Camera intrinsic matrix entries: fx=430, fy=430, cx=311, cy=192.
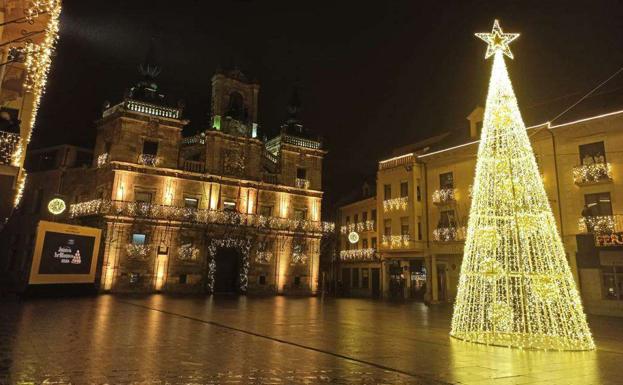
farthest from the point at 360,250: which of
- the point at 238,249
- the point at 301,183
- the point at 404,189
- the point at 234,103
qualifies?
the point at 234,103

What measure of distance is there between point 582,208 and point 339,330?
17.4m

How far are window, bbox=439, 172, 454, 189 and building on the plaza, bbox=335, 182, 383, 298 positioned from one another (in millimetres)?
9712

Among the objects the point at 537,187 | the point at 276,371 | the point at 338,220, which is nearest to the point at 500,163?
the point at 537,187

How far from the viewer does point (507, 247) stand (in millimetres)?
12133

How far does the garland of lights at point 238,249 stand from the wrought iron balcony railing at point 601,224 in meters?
24.7

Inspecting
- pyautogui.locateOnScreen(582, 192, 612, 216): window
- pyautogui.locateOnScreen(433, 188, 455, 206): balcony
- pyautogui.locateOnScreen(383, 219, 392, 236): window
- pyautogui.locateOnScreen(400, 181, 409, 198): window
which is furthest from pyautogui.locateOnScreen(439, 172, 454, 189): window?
pyautogui.locateOnScreen(582, 192, 612, 216): window

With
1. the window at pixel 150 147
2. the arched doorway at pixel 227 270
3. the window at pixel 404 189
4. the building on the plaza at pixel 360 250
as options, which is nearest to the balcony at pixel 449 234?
the window at pixel 404 189

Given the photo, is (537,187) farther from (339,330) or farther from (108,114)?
(108,114)

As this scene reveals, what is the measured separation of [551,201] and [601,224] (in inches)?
110

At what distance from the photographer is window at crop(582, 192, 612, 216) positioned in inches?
893

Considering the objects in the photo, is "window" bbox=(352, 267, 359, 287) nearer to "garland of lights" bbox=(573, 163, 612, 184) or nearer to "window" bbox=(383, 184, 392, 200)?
"window" bbox=(383, 184, 392, 200)

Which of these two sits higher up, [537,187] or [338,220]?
[338,220]

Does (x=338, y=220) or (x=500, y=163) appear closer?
(x=500, y=163)

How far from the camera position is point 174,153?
116ft
